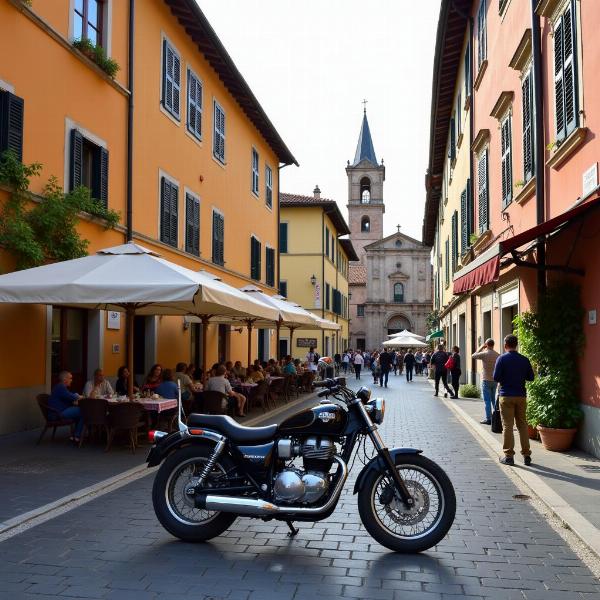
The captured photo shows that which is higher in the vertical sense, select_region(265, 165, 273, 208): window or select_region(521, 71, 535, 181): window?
select_region(265, 165, 273, 208): window

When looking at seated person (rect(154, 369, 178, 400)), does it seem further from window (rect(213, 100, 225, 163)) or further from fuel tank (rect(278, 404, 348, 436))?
window (rect(213, 100, 225, 163))

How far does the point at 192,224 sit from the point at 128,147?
14.4ft

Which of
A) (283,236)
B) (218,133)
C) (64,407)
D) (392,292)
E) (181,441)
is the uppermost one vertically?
(283,236)

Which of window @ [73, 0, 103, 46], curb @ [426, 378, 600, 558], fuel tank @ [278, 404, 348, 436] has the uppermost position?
window @ [73, 0, 103, 46]

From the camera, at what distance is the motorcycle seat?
5.29 metres

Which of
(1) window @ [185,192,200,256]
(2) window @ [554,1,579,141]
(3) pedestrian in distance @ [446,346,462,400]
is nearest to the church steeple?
(3) pedestrian in distance @ [446,346,462,400]

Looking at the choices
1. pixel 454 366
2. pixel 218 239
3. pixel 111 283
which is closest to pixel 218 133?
pixel 218 239

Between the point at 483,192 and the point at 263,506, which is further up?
the point at 483,192

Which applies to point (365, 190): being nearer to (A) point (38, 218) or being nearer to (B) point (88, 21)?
(B) point (88, 21)

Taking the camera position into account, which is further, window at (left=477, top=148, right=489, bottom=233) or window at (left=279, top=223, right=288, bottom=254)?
window at (left=279, top=223, right=288, bottom=254)

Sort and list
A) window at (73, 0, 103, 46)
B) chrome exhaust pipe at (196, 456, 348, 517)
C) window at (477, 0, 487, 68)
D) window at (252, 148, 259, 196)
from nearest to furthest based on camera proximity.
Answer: chrome exhaust pipe at (196, 456, 348, 517)
window at (73, 0, 103, 46)
window at (477, 0, 487, 68)
window at (252, 148, 259, 196)

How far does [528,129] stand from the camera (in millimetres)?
11391

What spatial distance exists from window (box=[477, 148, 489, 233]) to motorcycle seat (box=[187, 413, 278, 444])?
11741 millimetres

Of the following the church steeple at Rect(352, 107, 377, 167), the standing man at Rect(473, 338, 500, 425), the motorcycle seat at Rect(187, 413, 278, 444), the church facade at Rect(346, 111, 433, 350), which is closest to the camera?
the motorcycle seat at Rect(187, 413, 278, 444)
